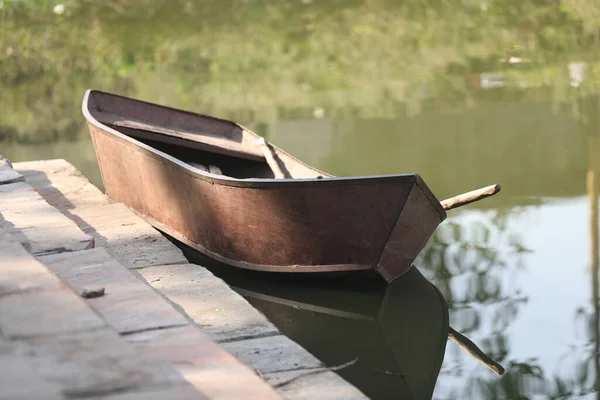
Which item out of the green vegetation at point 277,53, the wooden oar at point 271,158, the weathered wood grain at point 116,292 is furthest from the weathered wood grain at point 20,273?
the green vegetation at point 277,53

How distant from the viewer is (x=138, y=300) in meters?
3.72

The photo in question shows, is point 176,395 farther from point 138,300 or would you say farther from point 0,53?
point 0,53

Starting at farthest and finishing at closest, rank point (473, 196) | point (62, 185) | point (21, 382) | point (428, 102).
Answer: point (428, 102)
point (62, 185)
point (473, 196)
point (21, 382)

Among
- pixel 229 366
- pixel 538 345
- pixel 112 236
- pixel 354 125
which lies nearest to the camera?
pixel 229 366

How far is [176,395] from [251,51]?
31.1ft

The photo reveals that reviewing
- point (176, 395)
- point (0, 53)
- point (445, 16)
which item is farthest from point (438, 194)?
point (0, 53)

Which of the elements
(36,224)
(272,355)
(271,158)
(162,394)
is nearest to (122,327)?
(272,355)

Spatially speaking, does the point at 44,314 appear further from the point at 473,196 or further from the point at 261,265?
the point at 473,196

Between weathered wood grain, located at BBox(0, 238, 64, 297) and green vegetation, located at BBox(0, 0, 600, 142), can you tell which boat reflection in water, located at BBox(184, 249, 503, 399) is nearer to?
weathered wood grain, located at BBox(0, 238, 64, 297)

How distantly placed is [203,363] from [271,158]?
297 cm

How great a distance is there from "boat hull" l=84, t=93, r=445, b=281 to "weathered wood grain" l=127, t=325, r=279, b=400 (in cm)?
126

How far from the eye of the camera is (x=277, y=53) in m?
11.7

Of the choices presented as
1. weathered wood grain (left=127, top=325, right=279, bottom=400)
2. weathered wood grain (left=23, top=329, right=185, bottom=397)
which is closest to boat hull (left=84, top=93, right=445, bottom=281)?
weathered wood grain (left=127, top=325, right=279, bottom=400)

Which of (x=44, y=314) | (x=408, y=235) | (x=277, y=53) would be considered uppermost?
(x=277, y=53)
